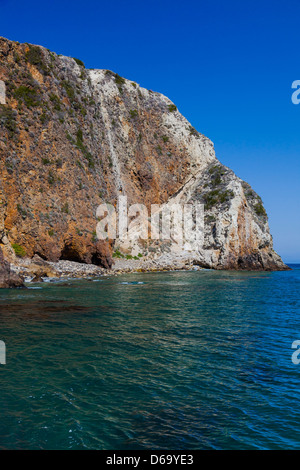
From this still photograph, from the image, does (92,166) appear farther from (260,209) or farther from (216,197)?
(260,209)

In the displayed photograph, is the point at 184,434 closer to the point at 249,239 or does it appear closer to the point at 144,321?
the point at 144,321

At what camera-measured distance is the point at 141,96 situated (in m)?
77.7

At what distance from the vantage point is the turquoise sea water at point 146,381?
283 inches

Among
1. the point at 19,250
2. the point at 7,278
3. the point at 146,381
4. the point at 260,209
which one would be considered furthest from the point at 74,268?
the point at 260,209

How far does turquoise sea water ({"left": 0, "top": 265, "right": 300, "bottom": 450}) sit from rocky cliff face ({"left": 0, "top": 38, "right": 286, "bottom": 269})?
2344 cm

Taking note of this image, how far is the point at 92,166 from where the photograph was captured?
5284 cm

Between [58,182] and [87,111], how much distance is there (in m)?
16.1

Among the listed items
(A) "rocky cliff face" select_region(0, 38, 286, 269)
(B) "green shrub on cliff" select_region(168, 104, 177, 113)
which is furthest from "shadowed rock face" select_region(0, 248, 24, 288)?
(B) "green shrub on cliff" select_region(168, 104, 177, 113)

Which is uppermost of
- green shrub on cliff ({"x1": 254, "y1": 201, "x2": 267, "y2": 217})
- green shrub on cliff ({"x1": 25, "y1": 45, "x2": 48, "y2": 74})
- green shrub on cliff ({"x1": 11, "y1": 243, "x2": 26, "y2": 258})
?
green shrub on cliff ({"x1": 25, "y1": 45, "x2": 48, "y2": 74})

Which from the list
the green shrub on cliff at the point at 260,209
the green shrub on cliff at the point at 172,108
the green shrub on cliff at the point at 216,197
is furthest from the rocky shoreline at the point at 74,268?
the green shrub on cliff at the point at 172,108

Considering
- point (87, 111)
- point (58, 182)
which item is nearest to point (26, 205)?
point (58, 182)

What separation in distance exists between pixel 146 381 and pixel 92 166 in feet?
150

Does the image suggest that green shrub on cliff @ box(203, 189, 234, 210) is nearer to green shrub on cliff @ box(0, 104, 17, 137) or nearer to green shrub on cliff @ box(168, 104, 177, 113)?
green shrub on cliff @ box(168, 104, 177, 113)

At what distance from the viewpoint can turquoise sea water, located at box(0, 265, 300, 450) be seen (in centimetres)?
719
